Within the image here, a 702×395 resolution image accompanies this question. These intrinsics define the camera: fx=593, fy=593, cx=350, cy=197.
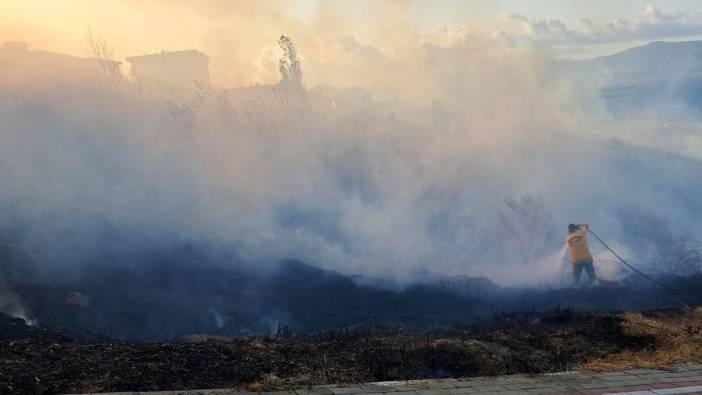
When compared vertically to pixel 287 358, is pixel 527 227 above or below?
above

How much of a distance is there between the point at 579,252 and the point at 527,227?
812 cm

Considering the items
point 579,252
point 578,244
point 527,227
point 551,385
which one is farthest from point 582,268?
point 551,385

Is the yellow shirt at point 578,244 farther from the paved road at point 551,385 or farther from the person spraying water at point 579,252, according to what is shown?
the paved road at point 551,385

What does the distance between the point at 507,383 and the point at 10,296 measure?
11.0 meters

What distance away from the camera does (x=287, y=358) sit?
686cm

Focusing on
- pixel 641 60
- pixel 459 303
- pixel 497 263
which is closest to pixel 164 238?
pixel 459 303

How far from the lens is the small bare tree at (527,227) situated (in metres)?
21.9

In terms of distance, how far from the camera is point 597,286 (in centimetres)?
1526

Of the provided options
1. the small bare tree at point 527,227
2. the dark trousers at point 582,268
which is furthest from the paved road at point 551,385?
the small bare tree at point 527,227

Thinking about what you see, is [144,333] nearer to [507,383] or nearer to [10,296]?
[10,296]

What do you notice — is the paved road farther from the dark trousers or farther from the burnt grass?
the dark trousers

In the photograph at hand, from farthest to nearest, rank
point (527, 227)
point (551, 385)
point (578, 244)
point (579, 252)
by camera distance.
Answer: point (527, 227) < point (579, 252) < point (578, 244) < point (551, 385)

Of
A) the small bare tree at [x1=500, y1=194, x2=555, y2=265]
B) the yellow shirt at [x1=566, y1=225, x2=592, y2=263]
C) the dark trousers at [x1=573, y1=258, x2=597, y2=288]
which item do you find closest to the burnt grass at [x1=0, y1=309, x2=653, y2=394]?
the yellow shirt at [x1=566, y1=225, x2=592, y2=263]

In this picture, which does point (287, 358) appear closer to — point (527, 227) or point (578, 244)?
point (578, 244)
